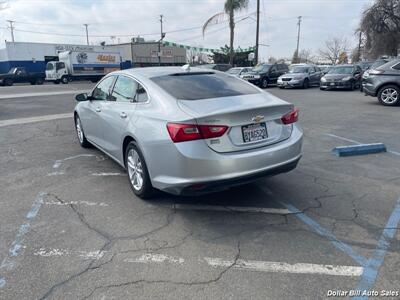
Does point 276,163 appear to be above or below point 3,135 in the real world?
above

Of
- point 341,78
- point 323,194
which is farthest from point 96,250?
point 341,78

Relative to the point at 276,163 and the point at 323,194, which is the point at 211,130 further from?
the point at 323,194

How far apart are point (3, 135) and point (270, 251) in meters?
7.82

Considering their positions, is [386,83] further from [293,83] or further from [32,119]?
[32,119]

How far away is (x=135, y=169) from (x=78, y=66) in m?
34.7

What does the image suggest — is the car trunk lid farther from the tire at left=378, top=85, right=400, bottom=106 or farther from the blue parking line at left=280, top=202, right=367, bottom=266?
the tire at left=378, top=85, right=400, bottom=106

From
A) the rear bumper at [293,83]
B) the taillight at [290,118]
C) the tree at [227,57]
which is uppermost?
the tree at [227,57]

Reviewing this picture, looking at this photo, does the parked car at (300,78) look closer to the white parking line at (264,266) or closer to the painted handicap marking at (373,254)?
the painted handicap marking at (373,254)

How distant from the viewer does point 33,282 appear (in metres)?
2.75

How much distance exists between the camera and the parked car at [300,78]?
21.5m

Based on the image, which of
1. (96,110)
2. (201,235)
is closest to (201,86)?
(201,235)

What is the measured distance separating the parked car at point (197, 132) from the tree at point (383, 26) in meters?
38.9

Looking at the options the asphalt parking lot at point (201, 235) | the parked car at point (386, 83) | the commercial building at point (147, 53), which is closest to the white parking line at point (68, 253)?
the asphalt parking lot at point (201, 235)

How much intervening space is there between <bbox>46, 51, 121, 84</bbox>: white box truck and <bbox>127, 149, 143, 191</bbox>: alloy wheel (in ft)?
110
